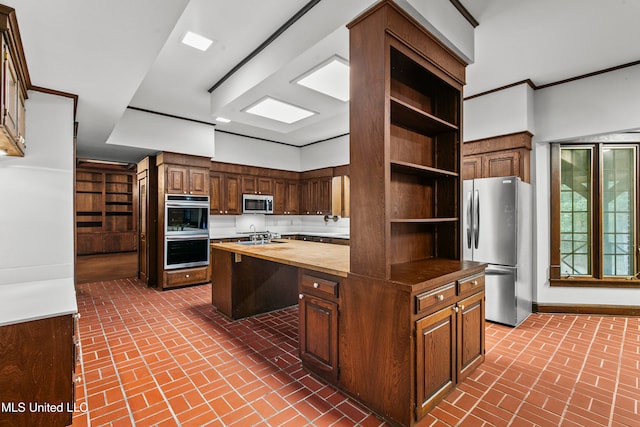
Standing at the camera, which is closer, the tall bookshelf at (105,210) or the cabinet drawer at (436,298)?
the cabinet drawer at (436,298)

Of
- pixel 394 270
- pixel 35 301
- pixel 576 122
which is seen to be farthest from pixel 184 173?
pixel 576 122

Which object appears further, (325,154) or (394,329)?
(325,154)

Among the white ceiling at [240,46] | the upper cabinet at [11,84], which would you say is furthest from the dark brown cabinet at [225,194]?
the upper cabinet at [11,84]

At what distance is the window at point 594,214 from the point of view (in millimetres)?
4074

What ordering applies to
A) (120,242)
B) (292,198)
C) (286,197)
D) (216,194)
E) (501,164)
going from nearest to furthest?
(501,164) → (216,194) → (286,197) → (292,198) → (120,242)

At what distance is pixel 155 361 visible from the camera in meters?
2.77

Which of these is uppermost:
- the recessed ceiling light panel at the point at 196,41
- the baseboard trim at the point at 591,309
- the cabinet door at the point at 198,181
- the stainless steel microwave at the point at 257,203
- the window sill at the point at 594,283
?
the recessed ceiling light panel at the point at 196,41

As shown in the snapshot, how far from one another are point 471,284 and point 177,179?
4861 mm

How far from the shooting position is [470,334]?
8.06 feet

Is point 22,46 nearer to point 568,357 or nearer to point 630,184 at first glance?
point 568,357

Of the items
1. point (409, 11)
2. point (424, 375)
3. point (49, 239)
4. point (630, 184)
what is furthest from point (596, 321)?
point (49, 239)

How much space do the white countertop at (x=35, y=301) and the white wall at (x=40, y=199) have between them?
0.19m

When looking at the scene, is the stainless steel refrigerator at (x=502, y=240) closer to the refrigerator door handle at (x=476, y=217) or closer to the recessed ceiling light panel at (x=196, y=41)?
the refrigerator door handle at (x=476, y=217)

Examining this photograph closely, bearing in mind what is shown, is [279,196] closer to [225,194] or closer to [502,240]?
[225,194]
